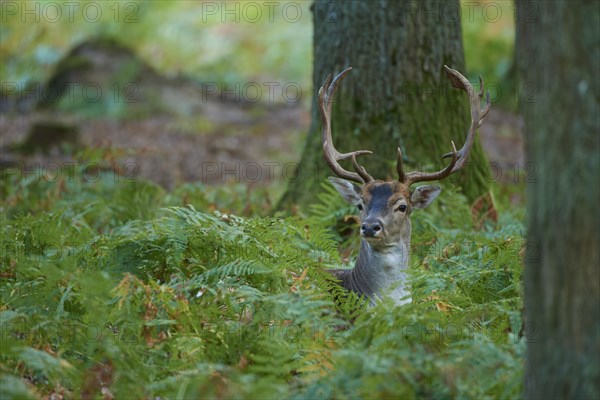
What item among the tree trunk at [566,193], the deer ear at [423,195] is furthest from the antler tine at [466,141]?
the tree trunk at [566,193]

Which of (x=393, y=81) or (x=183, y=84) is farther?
(x=183, y=84)

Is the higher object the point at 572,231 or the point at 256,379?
the point at 572,231

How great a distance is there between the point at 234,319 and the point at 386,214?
75.6 inches

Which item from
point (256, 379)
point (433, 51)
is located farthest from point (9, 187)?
point (256, 379)

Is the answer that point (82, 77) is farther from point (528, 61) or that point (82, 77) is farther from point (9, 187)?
point (528, 61)

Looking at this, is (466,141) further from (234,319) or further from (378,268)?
(234,319)

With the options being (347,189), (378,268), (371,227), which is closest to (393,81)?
(347,189)

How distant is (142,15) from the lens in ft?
68.3

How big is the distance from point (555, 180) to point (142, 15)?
60.1ft

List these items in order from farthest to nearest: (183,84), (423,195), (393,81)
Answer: (183,84)
(393,81)
(423,195)

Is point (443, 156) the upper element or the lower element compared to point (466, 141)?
lower

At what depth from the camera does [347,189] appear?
23.2ft

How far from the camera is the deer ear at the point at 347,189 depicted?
7000 mm

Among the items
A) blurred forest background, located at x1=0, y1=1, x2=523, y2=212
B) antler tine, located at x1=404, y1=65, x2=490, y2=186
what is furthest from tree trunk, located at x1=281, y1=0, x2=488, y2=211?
blurred forest background, located at x1=0, y1=1, x2=523, y2=212
